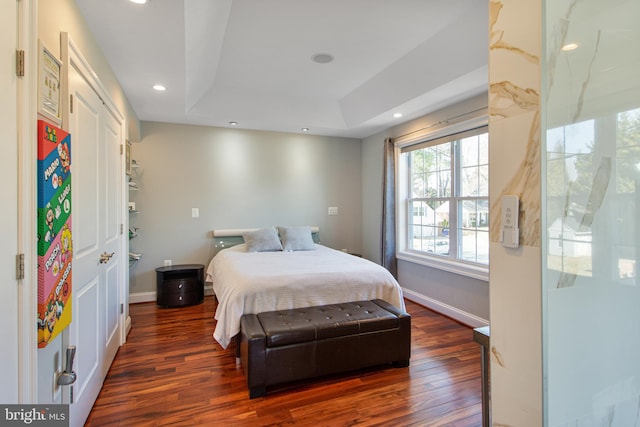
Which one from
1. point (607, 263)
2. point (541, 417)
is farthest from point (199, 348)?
point (607, 263)

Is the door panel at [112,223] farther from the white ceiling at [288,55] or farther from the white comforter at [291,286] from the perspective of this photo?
the white comforter at [291,286]

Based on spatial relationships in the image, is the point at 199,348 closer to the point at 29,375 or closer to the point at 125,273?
the point at 125,273

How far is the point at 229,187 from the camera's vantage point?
4484 millimetres

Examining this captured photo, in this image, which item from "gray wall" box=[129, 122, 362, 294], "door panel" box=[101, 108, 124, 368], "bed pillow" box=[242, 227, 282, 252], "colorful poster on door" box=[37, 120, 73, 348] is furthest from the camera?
"gray wall" box=[129, 122, 362, 294]

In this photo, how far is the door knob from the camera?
1.41m

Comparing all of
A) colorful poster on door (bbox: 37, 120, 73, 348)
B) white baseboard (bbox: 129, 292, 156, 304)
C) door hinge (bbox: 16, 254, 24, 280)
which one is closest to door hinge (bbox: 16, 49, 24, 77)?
colorful poster on door (bbox: 37, 120, 73, 348)

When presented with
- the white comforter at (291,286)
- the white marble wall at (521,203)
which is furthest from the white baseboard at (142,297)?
the white marble wall at (521,203)

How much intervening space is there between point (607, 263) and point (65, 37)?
2.38 metres

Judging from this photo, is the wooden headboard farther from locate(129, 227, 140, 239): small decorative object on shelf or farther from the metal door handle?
the metal door handle

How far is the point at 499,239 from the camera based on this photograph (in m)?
0.98

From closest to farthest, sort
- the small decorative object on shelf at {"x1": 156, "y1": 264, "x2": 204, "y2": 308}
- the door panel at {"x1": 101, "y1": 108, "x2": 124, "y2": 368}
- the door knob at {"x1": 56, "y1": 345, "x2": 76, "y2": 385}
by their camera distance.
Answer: the door knob at {"x1": 56, "y1": 345, "x2": 76, "y2": 385}
the door panel at {"x1": 101, "y1": 108, "x2": 124, "y2": 368}
the small decorative object on shelf at {"x1": 156, "y1": 264, "x2": 204, "y2": 308}

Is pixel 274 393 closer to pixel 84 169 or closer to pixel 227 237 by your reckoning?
pixel 84 169

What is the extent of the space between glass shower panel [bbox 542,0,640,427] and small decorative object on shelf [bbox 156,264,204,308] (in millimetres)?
3782

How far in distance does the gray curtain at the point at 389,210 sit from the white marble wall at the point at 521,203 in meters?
3.32
